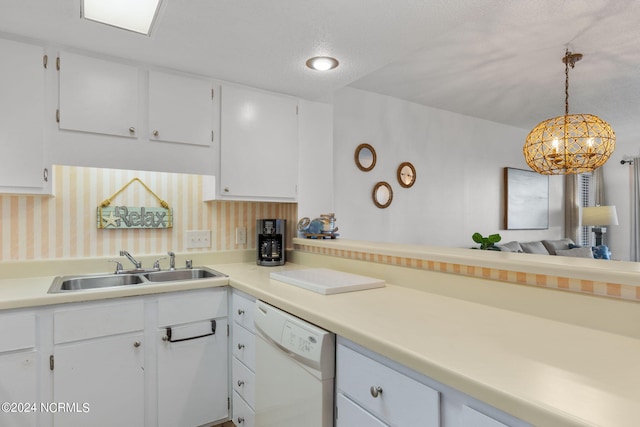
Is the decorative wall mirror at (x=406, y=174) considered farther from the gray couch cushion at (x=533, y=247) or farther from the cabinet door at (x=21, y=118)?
the cabinet door at (x=21, y=118)

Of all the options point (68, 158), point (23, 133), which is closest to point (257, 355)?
point (68, 158)

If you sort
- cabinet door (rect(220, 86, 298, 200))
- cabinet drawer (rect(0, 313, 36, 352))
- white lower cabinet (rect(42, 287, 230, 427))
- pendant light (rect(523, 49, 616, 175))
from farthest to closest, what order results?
pendant light (rect(523, 49, 616, 175)) → cabinet door (rect(220, 86, 298, 200)) → white lower cabinet (rect(42, 287, 230, 427)) → cabinet drawer (rect(0, 313, 36, 352))

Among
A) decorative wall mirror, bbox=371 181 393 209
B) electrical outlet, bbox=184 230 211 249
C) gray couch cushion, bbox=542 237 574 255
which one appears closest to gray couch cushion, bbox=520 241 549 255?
gray couch cushion, bbox=542 237 574 255

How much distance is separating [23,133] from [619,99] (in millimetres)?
4935

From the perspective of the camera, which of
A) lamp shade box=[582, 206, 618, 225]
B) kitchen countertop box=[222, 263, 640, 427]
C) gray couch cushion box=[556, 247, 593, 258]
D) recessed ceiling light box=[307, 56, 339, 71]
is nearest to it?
kitchen countertop box=[222, 263, 640, 427]

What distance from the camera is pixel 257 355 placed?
1.58m

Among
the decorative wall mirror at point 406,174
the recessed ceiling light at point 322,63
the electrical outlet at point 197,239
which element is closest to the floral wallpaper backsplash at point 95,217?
the electrical outlet at point 197,239

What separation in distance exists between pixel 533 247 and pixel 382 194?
243 centimetres

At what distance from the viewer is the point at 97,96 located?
6.02 feet

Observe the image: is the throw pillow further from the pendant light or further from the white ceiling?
the pendant light

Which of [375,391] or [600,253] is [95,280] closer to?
[375,391]

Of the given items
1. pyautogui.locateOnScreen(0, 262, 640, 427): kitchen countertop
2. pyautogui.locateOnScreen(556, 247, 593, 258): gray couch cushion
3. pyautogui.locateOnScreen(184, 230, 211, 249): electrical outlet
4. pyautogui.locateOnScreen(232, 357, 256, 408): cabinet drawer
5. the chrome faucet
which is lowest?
pyautogui.locateOnScreen(232, 357, 256, 408): cabinet drawer

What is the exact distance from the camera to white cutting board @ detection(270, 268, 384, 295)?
1557mm

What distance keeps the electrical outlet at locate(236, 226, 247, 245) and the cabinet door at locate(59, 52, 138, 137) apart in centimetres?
96
